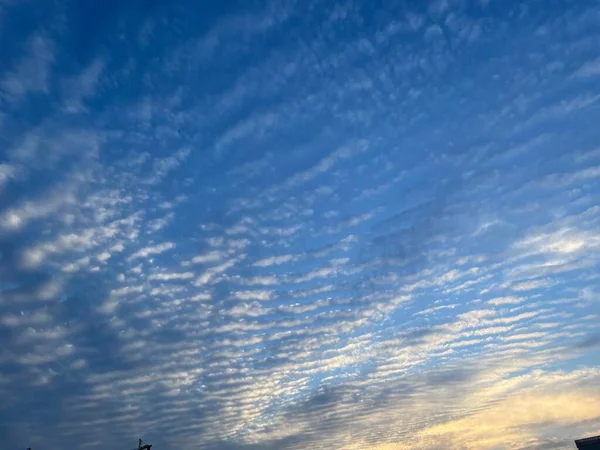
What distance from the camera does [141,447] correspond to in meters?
62.7

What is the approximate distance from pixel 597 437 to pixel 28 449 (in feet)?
402

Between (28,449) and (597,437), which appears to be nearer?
(28,449)

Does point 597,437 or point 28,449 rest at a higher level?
point 28,449

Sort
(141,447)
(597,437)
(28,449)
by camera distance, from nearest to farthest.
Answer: (141,447), (28,449), (597,437)

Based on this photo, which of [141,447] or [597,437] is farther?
[597,437]

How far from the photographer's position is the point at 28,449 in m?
73.1

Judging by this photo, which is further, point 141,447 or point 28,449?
point 28,449

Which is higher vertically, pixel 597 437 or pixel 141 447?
pixel 141 447

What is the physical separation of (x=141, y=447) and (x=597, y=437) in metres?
103

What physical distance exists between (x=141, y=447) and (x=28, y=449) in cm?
2705

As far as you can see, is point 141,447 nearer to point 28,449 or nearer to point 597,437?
point 28,449

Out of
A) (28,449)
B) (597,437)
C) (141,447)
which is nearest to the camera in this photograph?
(141,447)

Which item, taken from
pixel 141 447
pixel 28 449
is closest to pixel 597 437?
pixel 141 447
